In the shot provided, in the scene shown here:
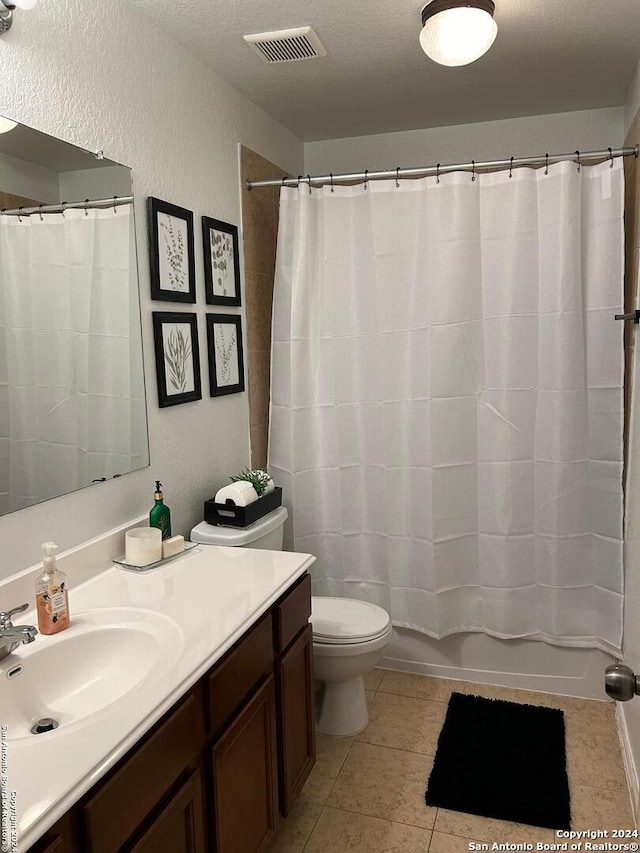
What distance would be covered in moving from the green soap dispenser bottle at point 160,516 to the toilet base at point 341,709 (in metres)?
0.89

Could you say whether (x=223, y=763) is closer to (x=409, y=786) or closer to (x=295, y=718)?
(x=295, y=718)

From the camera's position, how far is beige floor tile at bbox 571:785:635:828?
2059 millimetres

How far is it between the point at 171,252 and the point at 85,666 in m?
1.34

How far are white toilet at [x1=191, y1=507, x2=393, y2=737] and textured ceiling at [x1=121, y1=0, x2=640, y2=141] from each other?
166cm

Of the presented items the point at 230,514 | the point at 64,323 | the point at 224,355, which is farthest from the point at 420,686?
the point at 64,323

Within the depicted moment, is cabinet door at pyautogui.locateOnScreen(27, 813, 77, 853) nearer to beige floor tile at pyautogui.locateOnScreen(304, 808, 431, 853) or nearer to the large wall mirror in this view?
the large wall mirror

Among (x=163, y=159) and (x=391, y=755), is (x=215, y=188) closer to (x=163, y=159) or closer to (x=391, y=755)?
(x=163, y=159)

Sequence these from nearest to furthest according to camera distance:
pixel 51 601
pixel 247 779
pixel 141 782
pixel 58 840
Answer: pixel 58 840 → pixel 141 782 → pixel 51 601 → pixel 247 779

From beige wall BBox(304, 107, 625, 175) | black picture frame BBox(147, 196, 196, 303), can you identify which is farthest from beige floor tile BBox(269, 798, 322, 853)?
beige wall BBox(304, 107, 625, 175)

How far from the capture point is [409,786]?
7.43ft

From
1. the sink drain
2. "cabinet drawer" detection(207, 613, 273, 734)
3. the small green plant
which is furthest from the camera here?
the small green plant

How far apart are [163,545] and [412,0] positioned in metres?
1.79

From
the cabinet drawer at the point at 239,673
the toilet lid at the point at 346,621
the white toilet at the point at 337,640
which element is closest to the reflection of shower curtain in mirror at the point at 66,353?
the white toilet at the point at 337,640

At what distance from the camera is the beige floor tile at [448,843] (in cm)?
199
